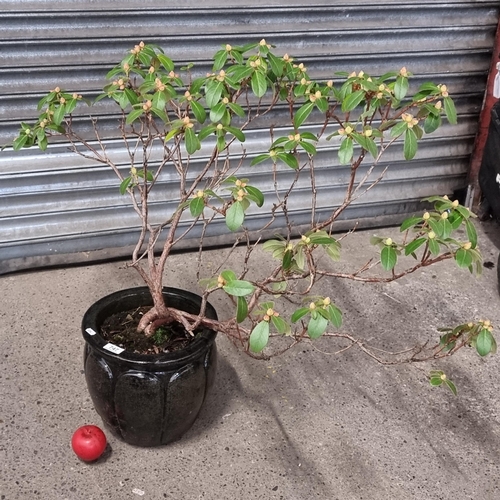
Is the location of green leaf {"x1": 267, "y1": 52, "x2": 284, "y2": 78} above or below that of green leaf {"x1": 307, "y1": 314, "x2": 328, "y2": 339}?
above

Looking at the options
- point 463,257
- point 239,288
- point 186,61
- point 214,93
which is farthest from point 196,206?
point 186,61

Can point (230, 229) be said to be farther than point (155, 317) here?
No

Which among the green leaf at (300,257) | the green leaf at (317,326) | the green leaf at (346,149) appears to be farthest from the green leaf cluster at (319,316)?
the green leaf at (346,149)

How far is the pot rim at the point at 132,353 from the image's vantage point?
270cm

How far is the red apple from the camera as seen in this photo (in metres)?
2.80

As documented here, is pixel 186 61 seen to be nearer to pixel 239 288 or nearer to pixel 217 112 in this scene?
pixel 217 112

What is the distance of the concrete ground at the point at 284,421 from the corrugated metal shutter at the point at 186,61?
431 mm

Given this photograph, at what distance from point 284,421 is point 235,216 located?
129 cm

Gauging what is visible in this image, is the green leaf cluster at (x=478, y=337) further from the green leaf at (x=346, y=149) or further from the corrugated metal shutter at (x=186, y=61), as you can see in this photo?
the corrugated metal shutter at (x=186, y=61)

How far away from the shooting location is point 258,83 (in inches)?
93.8

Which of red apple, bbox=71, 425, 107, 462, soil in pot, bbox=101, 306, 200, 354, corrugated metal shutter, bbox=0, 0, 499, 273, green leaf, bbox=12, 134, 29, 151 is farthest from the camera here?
corrugated metal shutter, bbox=0, 0, 499, 273

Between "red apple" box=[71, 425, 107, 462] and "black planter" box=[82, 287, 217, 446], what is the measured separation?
0.26 feet

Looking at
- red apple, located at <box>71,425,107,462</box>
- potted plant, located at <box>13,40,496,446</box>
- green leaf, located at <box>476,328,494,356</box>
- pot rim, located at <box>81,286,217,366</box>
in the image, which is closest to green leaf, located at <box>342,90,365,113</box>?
potted plant, located at <box>13,40,496,446</box>

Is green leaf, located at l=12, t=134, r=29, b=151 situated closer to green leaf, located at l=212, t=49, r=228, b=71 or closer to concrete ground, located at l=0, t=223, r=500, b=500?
green leaf, located at l=212, t=49, r=228, b=71
